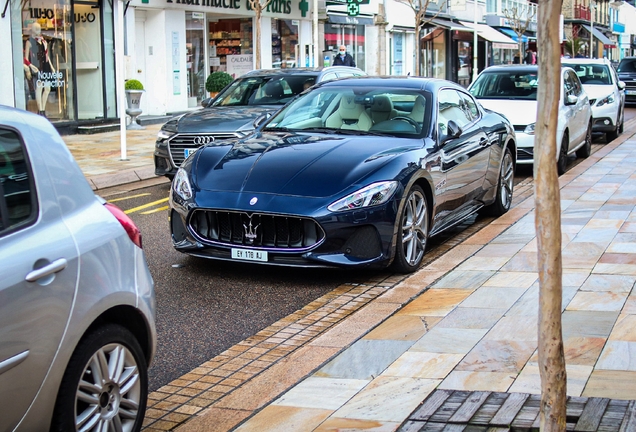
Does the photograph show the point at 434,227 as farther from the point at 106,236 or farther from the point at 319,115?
the point at 106,236

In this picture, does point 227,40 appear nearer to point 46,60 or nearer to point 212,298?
point 46,60

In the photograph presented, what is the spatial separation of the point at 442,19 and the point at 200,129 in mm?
37133

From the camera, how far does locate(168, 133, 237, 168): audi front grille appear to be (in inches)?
479

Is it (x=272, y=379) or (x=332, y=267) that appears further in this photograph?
(x=332, y=267)

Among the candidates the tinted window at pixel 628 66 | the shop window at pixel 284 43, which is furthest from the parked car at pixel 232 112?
the tinted window at pixel 628 66

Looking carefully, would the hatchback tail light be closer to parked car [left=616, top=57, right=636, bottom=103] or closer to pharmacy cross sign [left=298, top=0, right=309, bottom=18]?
pharmacy cross sign [left=298, top=0, right=309, bottom=18]

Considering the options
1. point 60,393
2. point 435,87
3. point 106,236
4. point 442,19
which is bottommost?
point 60,393

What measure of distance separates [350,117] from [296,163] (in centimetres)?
134

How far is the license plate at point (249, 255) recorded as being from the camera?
7.18 meters

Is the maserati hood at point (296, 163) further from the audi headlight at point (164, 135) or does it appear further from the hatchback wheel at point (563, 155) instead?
the hatchback wheel at point (563, 155)

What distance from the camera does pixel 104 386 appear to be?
12.5ft

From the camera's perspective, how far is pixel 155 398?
4922 millimetres

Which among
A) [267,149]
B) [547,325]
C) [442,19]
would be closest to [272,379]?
[547,325]

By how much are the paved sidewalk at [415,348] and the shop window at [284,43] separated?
24303 millimetres
